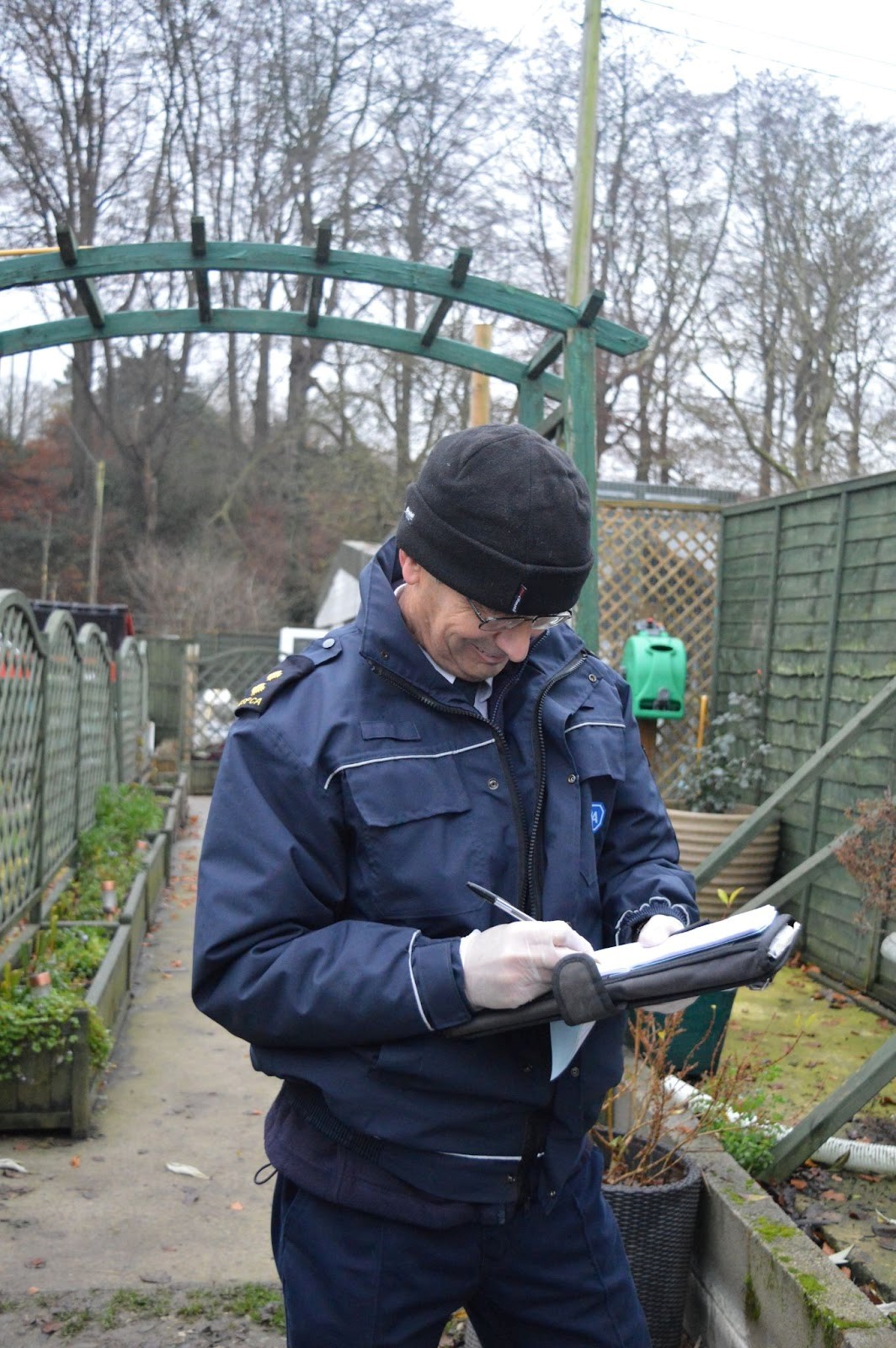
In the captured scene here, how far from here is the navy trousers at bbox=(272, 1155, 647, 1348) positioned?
5.99 ft

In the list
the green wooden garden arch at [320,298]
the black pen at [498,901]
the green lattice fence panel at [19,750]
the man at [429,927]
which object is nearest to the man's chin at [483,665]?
the man at [429,927]

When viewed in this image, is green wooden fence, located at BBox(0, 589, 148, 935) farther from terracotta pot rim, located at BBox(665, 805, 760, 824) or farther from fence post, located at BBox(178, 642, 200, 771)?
fence post, located at BBox(178, 642, 200, 771)

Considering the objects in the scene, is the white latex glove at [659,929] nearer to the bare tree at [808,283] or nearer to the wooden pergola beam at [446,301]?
the wooden pergola beam at [446,301]

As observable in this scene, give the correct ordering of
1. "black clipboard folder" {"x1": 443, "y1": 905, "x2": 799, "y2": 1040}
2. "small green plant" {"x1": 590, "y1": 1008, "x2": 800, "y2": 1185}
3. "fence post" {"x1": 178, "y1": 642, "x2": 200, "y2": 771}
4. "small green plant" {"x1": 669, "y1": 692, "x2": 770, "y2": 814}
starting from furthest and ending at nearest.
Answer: "fence post" {"x1": 178, "y1": 642, "x2": 200, "y2": 771} < "small green plant" {"x1": 669, "y1": 692, "x2": 770, "y2": 814} < "small green plant" {"x1": 590, "y1": 1008, "x2": 800, "y2": 1185} < "black clipboard folder" {"x1": 443, "y1": 905, "x2": 799, "y2": 1040}

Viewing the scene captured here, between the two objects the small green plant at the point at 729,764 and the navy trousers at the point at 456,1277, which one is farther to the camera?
the small green plant at the point at 729,764

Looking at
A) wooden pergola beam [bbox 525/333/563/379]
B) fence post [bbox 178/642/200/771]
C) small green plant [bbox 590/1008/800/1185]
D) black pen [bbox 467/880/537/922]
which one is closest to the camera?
black pen [bbox 467/880/537/922]

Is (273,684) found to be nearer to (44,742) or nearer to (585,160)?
(44,742)

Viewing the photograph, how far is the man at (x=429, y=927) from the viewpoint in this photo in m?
1.74

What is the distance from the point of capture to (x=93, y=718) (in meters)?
8.74

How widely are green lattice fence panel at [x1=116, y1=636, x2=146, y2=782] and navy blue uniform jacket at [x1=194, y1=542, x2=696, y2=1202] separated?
362 inches

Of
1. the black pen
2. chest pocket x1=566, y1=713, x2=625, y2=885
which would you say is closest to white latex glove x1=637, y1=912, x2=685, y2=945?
chest pocket x1=566, y1=713, x2=625, y2=885

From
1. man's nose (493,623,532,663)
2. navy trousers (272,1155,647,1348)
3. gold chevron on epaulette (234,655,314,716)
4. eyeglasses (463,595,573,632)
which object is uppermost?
eyeglasses (463,595,573,632)

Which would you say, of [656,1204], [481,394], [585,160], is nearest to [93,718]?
[481,394]

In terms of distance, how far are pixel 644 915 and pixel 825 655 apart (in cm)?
502
